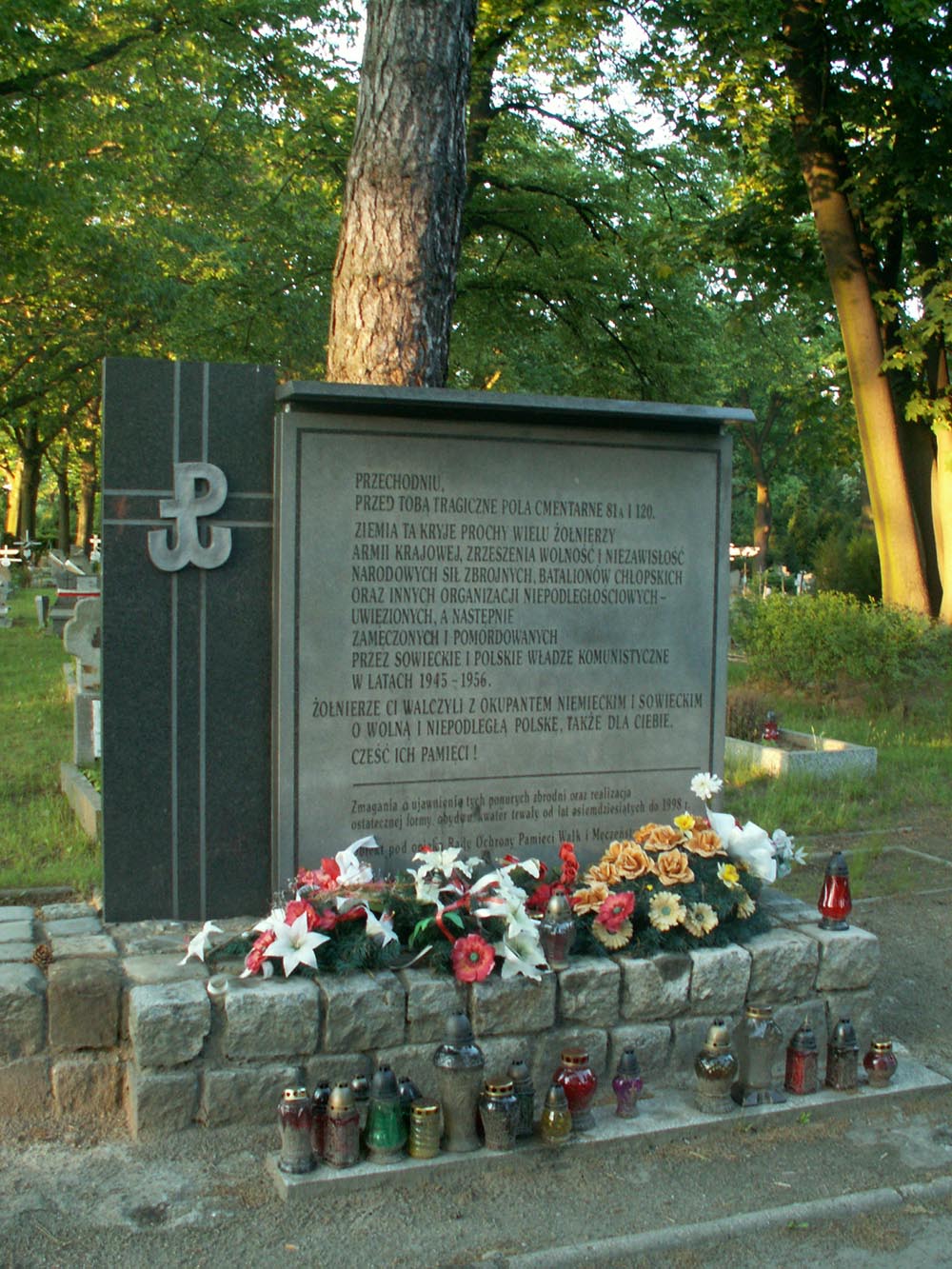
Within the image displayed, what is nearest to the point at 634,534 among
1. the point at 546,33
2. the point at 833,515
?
the point at 546,33

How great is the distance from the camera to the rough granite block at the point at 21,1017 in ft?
12.7

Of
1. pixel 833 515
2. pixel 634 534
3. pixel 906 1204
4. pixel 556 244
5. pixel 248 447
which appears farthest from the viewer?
pixel 833 515

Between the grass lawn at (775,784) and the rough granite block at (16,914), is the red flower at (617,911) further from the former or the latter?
the rough granite block at (16,914)

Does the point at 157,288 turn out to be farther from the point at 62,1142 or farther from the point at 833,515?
the point at 833,515

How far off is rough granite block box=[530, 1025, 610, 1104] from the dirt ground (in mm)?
317

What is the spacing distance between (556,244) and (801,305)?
468cm

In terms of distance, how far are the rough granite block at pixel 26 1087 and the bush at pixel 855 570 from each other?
67.2 ft

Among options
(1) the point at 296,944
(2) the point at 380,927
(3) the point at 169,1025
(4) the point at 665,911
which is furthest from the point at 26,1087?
(4) the point at 665,911

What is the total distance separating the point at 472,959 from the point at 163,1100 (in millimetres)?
1037

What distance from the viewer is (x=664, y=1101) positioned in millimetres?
4164

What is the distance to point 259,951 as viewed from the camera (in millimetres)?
3949

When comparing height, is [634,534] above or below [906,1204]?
above

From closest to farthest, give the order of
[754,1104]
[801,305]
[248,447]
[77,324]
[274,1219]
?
[274,1219]
[754,1104]
[248,447]
[801,305]
[77,324]

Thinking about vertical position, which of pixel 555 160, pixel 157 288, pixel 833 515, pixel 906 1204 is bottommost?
pixel 906 1204
